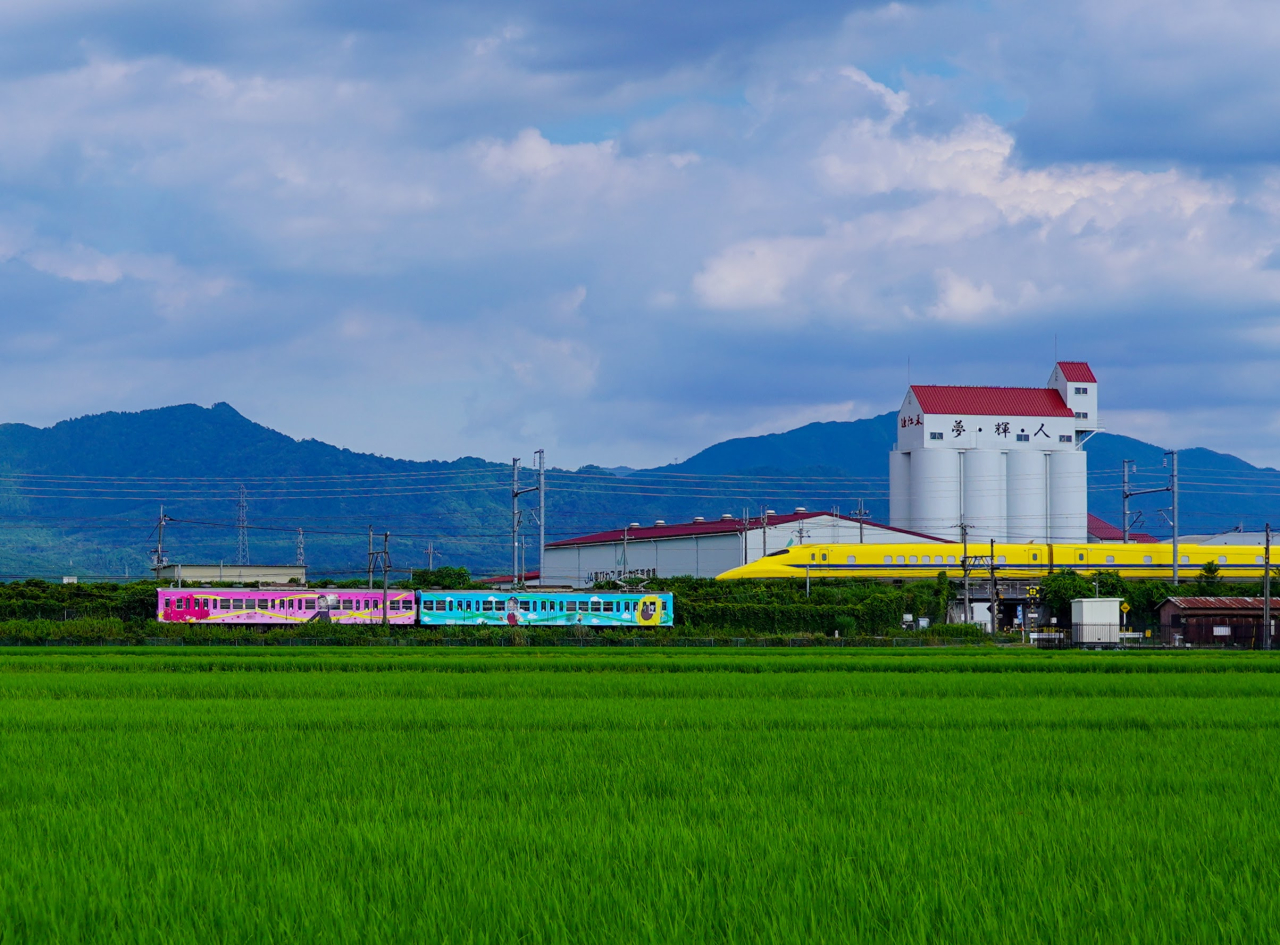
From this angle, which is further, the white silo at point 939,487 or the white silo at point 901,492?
the white silo at point 901,492

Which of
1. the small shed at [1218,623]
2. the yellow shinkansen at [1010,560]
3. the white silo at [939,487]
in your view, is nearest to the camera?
the small shed at [1218,623]

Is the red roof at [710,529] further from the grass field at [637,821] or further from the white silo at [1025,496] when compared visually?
the grass field at [637,821]

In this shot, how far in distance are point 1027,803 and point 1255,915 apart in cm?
354

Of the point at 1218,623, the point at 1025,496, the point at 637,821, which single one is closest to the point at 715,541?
the point at 1025,496

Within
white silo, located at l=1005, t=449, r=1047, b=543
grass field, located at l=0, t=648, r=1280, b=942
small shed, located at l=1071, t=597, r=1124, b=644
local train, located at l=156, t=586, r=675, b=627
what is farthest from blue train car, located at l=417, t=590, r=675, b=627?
white silo, located at l=1005, t=449, r=1047, b=543

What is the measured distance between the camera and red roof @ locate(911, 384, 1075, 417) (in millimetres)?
90312

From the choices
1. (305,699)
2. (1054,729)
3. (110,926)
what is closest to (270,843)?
(110,926)

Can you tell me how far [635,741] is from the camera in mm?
13750

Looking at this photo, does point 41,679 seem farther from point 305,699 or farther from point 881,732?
point 881,732

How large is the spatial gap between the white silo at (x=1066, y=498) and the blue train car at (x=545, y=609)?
4506cm

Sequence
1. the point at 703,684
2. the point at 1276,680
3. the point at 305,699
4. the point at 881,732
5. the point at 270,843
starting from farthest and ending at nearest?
the point at 1276,680 → the point at 703,684 → the point at 305,699 → the point at 881,732 → the point at 270,843

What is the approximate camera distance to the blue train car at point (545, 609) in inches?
2243

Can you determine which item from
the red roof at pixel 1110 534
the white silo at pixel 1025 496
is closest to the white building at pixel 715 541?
the white silo at pixel 1025 496

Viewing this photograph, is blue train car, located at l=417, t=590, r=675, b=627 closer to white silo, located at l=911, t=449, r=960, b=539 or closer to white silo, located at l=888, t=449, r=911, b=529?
white silo, located at l=911, t=449, r=960, b=539
